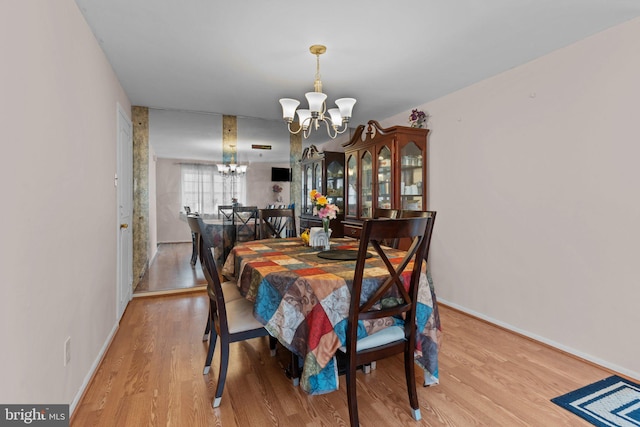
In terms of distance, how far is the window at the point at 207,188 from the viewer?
4.62 m

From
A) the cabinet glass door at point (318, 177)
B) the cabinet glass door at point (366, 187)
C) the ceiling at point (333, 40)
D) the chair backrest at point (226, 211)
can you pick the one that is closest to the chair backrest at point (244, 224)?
the chair backrest at point (226, 211)

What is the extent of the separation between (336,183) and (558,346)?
3.12 m

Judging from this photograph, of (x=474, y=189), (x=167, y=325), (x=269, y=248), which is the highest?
(x=474, y=189)

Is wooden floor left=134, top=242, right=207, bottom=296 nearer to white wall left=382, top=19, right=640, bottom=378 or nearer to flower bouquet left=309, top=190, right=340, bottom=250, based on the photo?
flower bouquet left=309, top=190, right=340, bottom=250

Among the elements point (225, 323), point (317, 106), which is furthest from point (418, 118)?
point (225, 323)

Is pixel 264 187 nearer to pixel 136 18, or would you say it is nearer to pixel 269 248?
pixel 269 248

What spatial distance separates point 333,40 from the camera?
2.35 metres

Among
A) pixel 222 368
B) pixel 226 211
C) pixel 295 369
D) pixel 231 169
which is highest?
pixel 231 169

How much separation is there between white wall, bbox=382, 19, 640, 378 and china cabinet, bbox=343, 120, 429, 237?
1.20 feet

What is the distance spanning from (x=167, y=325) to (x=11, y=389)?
192cm

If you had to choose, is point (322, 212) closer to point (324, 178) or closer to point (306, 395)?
point (306, 395)

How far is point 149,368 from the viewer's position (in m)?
2.19

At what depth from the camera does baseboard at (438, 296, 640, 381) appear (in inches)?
85.7

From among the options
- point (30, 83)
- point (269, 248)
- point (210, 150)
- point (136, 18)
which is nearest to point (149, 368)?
point (269, 248)
